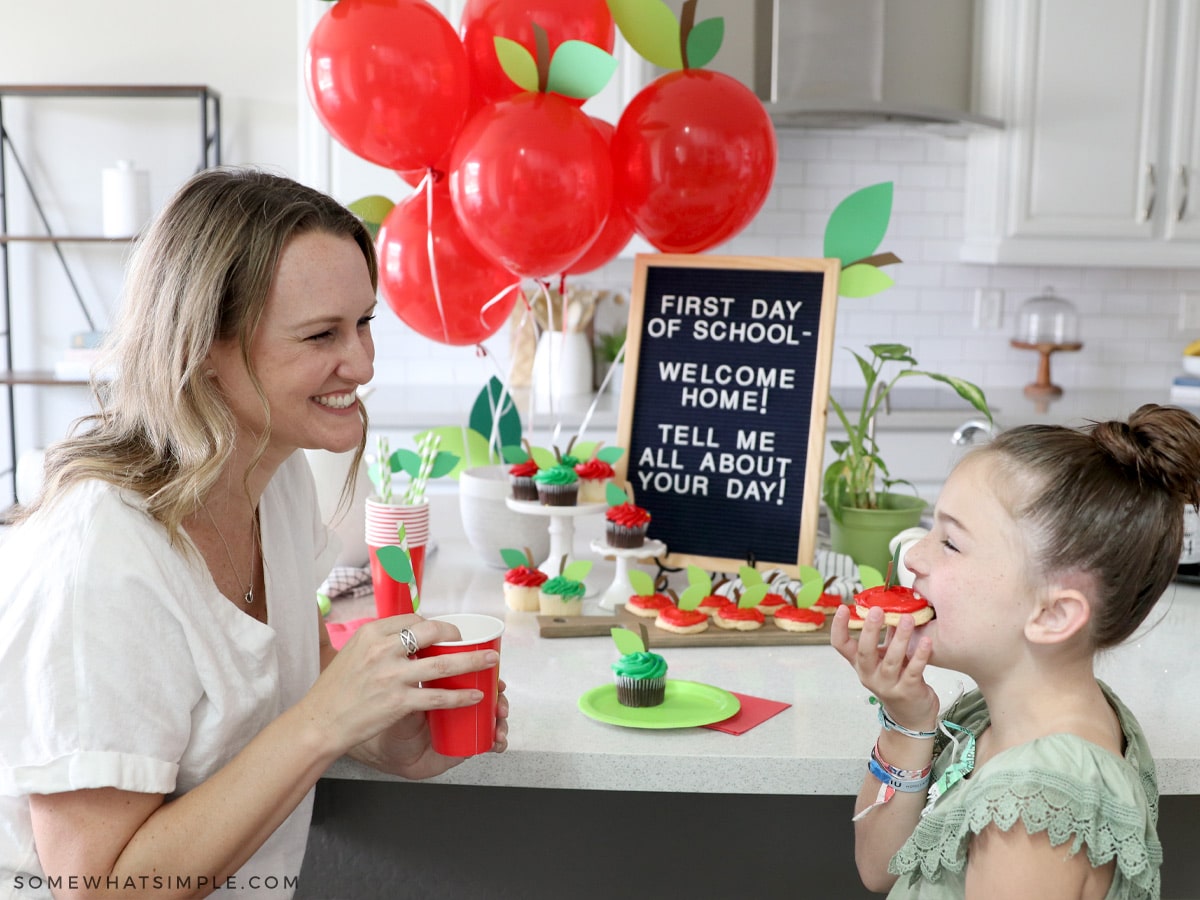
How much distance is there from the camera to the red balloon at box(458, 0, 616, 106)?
1746mm

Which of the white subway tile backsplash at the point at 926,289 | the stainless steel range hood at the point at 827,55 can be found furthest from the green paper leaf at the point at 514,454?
the white subway tile backsplash at the point at 926,289

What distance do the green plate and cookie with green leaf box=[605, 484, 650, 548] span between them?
34 cm

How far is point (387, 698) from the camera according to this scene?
105 cm

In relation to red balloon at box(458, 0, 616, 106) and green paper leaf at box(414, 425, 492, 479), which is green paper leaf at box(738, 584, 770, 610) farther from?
red balloon at box(458, 0, 616, 106)

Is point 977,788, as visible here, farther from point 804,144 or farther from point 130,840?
point 804,144

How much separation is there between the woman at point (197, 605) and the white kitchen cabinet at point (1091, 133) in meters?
3.12

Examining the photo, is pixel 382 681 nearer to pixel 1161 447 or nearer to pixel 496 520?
pixel 1161 447

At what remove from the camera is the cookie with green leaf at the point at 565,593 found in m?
1.67

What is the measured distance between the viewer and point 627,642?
135 centimetres

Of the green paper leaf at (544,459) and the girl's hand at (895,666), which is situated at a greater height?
the green paper leaf at (544,459)

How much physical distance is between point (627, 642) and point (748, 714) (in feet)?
0.53

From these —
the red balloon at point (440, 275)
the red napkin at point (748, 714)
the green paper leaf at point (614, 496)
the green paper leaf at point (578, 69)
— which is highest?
the green paper leaf at point (578, 69)

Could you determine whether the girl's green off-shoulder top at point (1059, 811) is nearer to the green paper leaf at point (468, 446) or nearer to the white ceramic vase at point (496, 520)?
the white ceramic vase at point (496, 520)

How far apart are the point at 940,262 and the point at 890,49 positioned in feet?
2.74
